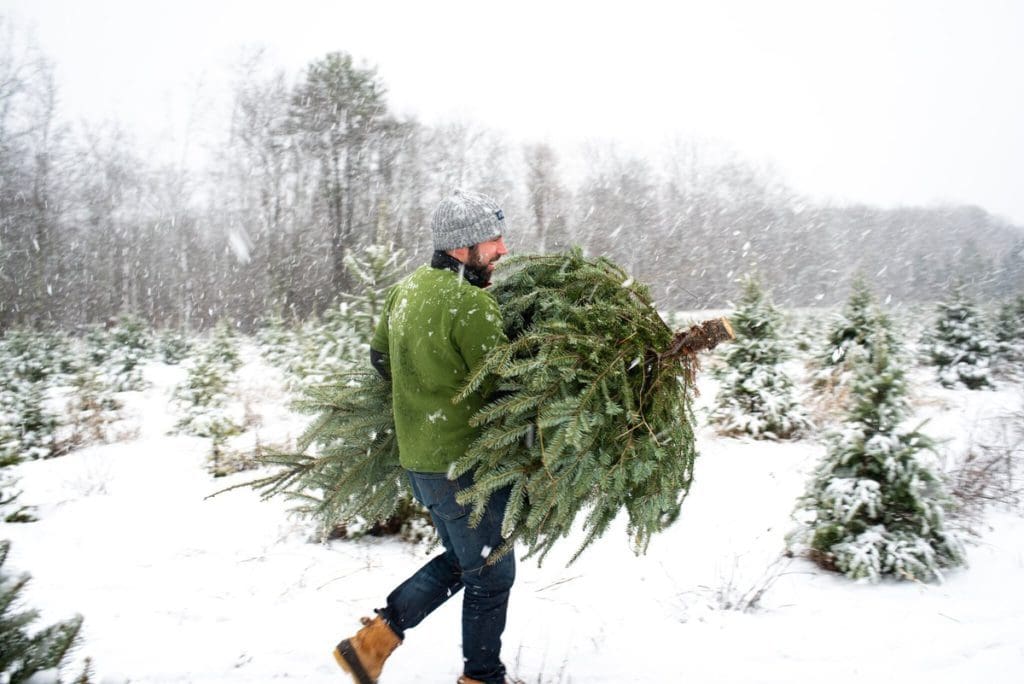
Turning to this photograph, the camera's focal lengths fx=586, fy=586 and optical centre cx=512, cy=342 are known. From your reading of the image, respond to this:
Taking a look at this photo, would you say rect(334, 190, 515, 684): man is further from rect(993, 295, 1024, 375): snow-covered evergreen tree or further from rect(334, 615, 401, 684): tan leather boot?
rect(993, 295, 1024, 375): snow-covered evergreen tree

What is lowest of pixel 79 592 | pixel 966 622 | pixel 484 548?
pixel 79 592

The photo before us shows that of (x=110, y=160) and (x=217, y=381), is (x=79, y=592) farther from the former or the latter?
(x=110, y=160)

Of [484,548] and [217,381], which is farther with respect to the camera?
[217,381]

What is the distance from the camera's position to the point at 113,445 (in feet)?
25.3

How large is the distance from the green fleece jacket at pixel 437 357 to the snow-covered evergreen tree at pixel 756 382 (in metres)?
5.75

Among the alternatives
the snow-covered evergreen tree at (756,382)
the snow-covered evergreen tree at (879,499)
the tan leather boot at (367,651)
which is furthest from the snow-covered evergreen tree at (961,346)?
the tan leather boot at (367,651)

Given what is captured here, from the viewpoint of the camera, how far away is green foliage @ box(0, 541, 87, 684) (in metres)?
1.32

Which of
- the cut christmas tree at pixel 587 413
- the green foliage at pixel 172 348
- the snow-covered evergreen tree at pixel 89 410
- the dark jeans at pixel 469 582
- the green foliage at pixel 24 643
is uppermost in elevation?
the cut christmas tree at pixel 587 413

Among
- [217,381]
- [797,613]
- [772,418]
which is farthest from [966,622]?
[217,381]

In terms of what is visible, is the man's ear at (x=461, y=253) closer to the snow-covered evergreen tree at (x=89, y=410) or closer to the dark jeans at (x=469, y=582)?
the dark jeans at (x=469, y=582)

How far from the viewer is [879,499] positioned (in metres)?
3.82

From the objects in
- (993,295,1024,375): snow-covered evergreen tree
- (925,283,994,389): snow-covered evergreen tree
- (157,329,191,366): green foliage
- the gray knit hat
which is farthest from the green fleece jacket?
(157,329,191,366): green foliage

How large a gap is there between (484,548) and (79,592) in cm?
311

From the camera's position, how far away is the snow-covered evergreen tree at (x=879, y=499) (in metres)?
3.72
